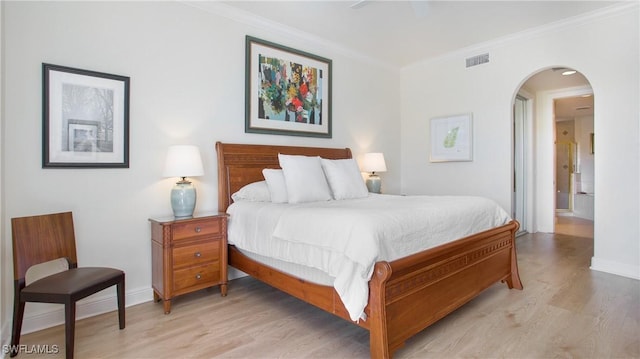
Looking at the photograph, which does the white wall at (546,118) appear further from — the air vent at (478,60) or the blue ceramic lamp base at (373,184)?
the blue ceramic lamp base at (373,184)

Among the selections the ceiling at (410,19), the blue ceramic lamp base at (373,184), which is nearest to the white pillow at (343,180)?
the blue ceramic lamp base at (373,184)

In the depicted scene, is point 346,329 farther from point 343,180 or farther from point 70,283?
point 70,283

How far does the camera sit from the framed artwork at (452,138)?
457 cm

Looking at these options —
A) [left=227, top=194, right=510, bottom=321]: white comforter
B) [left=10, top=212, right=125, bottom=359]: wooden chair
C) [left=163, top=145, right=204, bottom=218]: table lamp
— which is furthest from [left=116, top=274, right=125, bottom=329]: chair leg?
[left=227, top=194, right=510, bottom=321]: white comforter

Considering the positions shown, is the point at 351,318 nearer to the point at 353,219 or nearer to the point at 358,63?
the point at 353,219

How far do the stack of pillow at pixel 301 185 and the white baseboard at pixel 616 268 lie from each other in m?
2.65

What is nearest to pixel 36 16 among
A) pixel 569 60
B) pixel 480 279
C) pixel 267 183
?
pixel 267 183

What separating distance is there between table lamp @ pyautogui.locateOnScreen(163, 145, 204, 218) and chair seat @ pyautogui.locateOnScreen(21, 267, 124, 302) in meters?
0.71

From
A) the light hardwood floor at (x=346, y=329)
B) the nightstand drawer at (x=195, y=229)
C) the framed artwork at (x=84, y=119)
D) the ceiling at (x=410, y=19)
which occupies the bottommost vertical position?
the light hardwood floor at (x=346, y=329)

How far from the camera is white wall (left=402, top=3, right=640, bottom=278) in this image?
3.35 meters

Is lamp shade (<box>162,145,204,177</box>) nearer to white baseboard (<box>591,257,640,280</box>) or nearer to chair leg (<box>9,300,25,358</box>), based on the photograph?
chair leg (<box>9,300,25,358</box>)

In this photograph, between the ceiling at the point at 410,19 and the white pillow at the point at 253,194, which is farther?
the ceiling at the point at 410,19

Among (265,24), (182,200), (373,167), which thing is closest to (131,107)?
(182,200)

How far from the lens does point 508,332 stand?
219 centimetres
